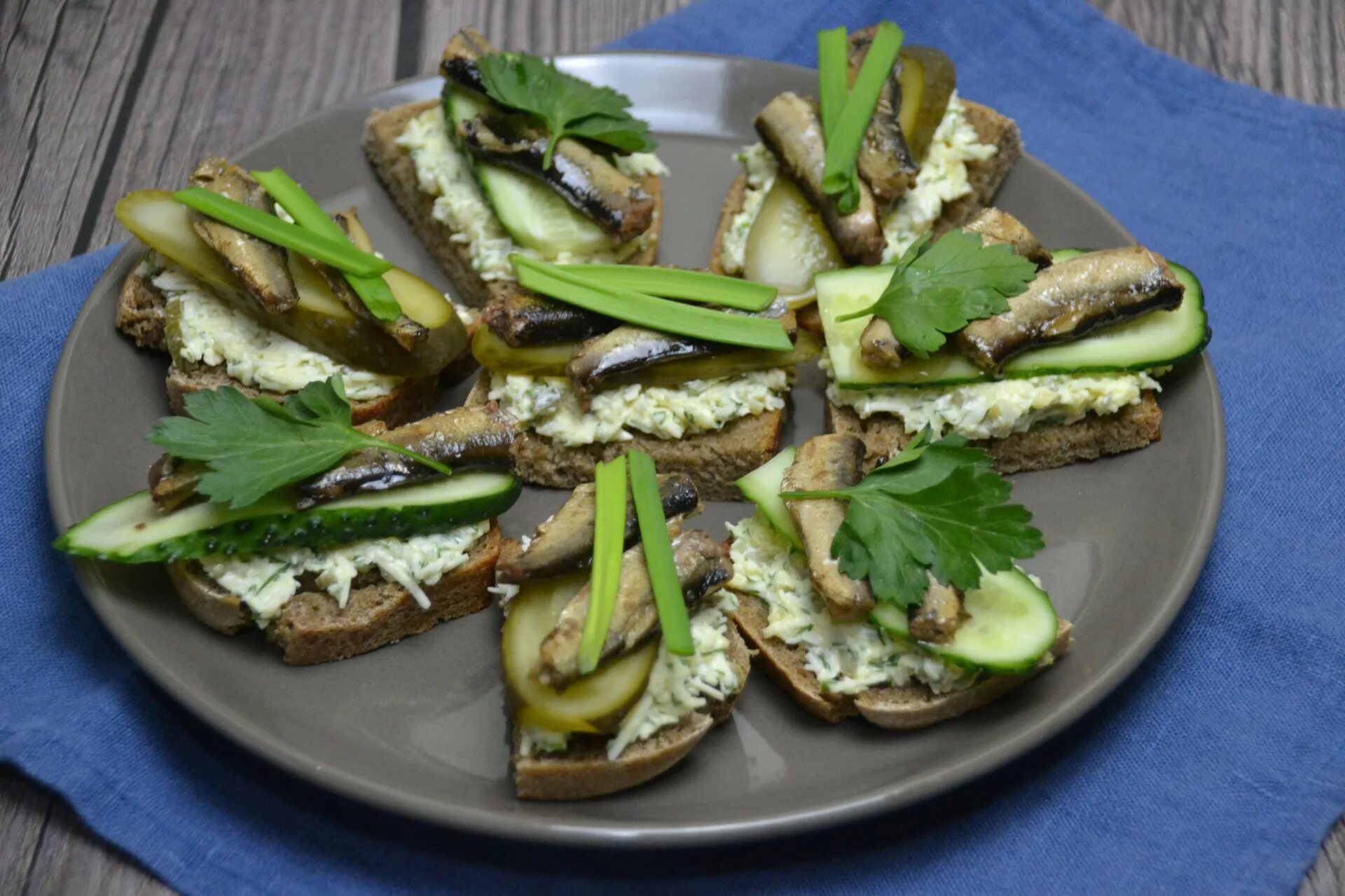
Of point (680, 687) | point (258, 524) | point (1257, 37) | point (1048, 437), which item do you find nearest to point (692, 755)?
point (680, 687)

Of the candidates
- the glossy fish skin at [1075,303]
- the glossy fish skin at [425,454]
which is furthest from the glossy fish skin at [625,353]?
the glossy fish skin at [1075,303]

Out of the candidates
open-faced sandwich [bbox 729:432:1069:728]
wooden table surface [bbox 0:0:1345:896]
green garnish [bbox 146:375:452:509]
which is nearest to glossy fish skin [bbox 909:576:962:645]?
open-faced sandwich [bbox 729:432:1069:728]

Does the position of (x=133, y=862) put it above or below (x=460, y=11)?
below

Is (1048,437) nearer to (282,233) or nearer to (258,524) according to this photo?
(258,524)

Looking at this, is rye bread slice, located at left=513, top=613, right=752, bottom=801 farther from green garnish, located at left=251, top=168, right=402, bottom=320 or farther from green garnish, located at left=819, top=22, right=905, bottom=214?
green garnish, located at left=819, top=22, right=905, bottom=214

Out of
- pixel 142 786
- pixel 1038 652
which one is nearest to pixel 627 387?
pixel 1038 652

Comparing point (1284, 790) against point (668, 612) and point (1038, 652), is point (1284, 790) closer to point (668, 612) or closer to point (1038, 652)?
point (1038, 652)
